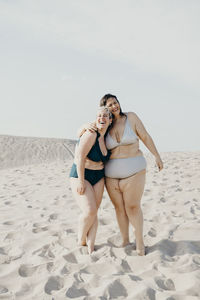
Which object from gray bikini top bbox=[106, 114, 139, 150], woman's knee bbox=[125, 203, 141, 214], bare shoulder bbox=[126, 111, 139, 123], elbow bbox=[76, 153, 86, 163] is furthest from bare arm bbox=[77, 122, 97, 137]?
woman's knee bbox=[125, 203, 141, 214]

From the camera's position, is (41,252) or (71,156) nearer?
(41,252)

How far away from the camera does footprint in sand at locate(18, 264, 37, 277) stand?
351 cm

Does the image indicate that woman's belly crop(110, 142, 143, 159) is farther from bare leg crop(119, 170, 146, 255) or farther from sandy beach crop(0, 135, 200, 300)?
sandy beach crop(0, 135, 200, 300)

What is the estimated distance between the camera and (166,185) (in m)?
8.36

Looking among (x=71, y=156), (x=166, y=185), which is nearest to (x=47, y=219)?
(x=166, y=185)

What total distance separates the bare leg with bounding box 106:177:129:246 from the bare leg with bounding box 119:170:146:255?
7 cm

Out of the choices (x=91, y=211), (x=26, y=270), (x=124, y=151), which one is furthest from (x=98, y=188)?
(x=26, y=270)

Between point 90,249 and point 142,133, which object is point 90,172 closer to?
point 142,133

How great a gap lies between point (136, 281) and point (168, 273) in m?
0.44

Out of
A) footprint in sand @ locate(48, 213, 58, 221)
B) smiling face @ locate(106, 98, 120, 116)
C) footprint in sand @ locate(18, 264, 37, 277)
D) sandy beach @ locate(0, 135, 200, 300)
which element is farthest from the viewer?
footprint in sand @ locate(48, 213, 58, 221)

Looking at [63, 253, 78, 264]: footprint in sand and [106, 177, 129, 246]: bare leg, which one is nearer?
[63, 253, 78, 264]: footprint in sand

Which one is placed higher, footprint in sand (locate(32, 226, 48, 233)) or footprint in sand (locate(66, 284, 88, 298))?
footprint in sand (locate(66, 284, 88, 298))

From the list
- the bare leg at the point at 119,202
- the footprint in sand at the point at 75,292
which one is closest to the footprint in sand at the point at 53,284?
the footprint in sand at the point at 75,292

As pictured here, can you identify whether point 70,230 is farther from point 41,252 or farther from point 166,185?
point 166,185
